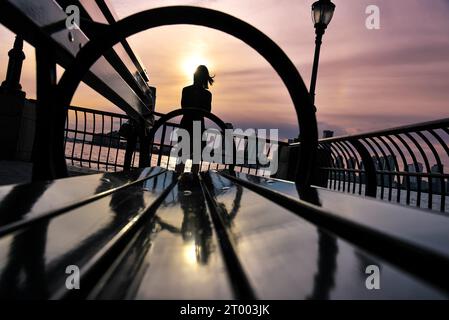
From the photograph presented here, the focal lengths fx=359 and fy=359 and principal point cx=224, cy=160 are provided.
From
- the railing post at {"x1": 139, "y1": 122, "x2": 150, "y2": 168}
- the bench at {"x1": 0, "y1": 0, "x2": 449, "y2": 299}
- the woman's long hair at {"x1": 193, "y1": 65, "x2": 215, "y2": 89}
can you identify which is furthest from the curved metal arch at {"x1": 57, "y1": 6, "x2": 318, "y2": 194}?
the woman's long hair at {"x1": 193, "y1": 65, "x2": 215, "y2": 89}

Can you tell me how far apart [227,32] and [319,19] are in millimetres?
7242

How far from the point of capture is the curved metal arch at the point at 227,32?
113 cm

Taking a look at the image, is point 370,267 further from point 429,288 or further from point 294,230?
point 294,230

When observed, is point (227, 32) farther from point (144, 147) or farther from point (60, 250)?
point (144, 147)

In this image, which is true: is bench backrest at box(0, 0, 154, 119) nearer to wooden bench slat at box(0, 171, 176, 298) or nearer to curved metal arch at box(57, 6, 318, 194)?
curved metal arch at box(57, 6, 318, 194)

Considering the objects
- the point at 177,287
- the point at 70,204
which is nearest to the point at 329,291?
the point at 177,287

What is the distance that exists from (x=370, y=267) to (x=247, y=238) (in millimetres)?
204

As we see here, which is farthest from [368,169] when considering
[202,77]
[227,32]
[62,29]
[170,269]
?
[170,269]

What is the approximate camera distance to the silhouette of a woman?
18.0 feet

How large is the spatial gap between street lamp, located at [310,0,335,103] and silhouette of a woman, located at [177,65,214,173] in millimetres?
2739

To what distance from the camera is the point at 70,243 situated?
1.38ft

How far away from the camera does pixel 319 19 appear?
7742mm

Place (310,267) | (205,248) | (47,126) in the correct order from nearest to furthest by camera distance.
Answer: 1. (310,267)
2. (205,248)
3. (47,126)

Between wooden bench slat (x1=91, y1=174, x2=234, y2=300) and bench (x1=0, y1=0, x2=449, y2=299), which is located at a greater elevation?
bench (x1=0, y1=0, x2=449, y2=299)
